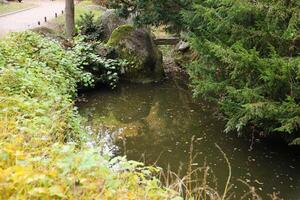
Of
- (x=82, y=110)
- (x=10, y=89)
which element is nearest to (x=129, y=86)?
(x=82, y=110)

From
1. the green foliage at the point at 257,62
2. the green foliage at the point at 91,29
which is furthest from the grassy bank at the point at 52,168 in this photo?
the green foliage at the point at 91,29

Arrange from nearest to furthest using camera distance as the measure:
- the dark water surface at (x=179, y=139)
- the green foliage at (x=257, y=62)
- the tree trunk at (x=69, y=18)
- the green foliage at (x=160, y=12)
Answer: the green foliage at (x=257, y=62), the dark water surface at (x=179, y=139), the green foliage at (x=160, y=12), the tree trunk at (x=69, y=18)

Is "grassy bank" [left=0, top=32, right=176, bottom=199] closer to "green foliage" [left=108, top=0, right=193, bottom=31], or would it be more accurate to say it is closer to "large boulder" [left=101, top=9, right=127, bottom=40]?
"green foliage" [left=108, top=0, right=193, bottom=31]

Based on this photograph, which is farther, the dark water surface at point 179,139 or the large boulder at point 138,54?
the large boulder at point 138,54

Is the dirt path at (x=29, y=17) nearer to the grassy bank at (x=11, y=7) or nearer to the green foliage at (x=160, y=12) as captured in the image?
the grassy bank at (x=11, y=7)

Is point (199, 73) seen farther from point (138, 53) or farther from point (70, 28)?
point (70, 28)

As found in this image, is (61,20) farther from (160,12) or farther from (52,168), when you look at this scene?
(52,168)

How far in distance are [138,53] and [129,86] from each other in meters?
1.43

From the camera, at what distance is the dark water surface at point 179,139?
864 centimetres

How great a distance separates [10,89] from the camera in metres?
6.46

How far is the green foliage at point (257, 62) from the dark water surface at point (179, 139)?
63 centimetres

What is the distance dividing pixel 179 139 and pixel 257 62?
2.84 m

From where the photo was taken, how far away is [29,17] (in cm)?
2542

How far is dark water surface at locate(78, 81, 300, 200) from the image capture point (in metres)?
8.64
